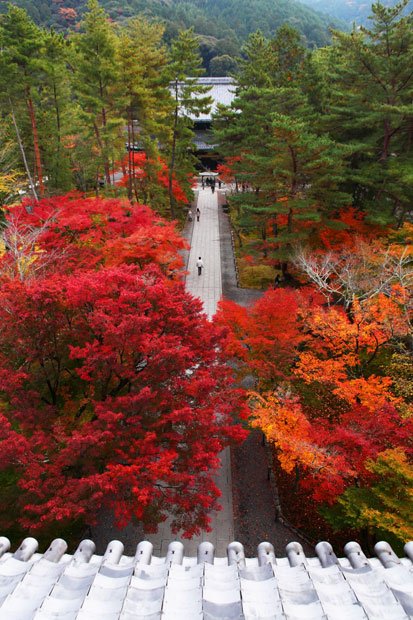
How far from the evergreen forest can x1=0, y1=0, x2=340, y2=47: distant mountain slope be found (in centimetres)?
7020

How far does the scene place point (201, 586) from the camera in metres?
3.86

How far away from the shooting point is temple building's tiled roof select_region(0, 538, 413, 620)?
349cm

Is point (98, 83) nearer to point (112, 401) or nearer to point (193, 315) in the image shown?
point (193, 315)

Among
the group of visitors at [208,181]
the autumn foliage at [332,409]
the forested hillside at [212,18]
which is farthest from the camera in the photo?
the forested hillside at [212,18]

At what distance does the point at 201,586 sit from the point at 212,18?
125 meters

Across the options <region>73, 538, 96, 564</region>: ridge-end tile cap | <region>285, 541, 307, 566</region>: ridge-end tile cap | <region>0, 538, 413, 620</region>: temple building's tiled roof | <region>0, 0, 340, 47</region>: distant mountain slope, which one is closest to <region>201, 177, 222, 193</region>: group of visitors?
<region>0, 0, 340, 47</region>: distant mountain slope

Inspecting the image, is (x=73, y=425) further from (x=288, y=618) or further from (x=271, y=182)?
(x=271, y=182)

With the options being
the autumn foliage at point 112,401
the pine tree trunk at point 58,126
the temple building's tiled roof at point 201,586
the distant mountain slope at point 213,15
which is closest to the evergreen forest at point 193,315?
the autumn foliage at point 112,401

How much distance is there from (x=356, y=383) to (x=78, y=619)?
35.3 ft

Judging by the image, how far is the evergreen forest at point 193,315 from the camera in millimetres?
10047

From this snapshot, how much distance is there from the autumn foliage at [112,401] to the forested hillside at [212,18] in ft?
255

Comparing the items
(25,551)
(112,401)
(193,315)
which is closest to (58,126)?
(193,315)

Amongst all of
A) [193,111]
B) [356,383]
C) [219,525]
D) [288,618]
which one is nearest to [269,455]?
[219,525]

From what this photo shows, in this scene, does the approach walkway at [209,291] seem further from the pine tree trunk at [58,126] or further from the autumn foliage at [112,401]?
the pine tree trunk at [58,126]
